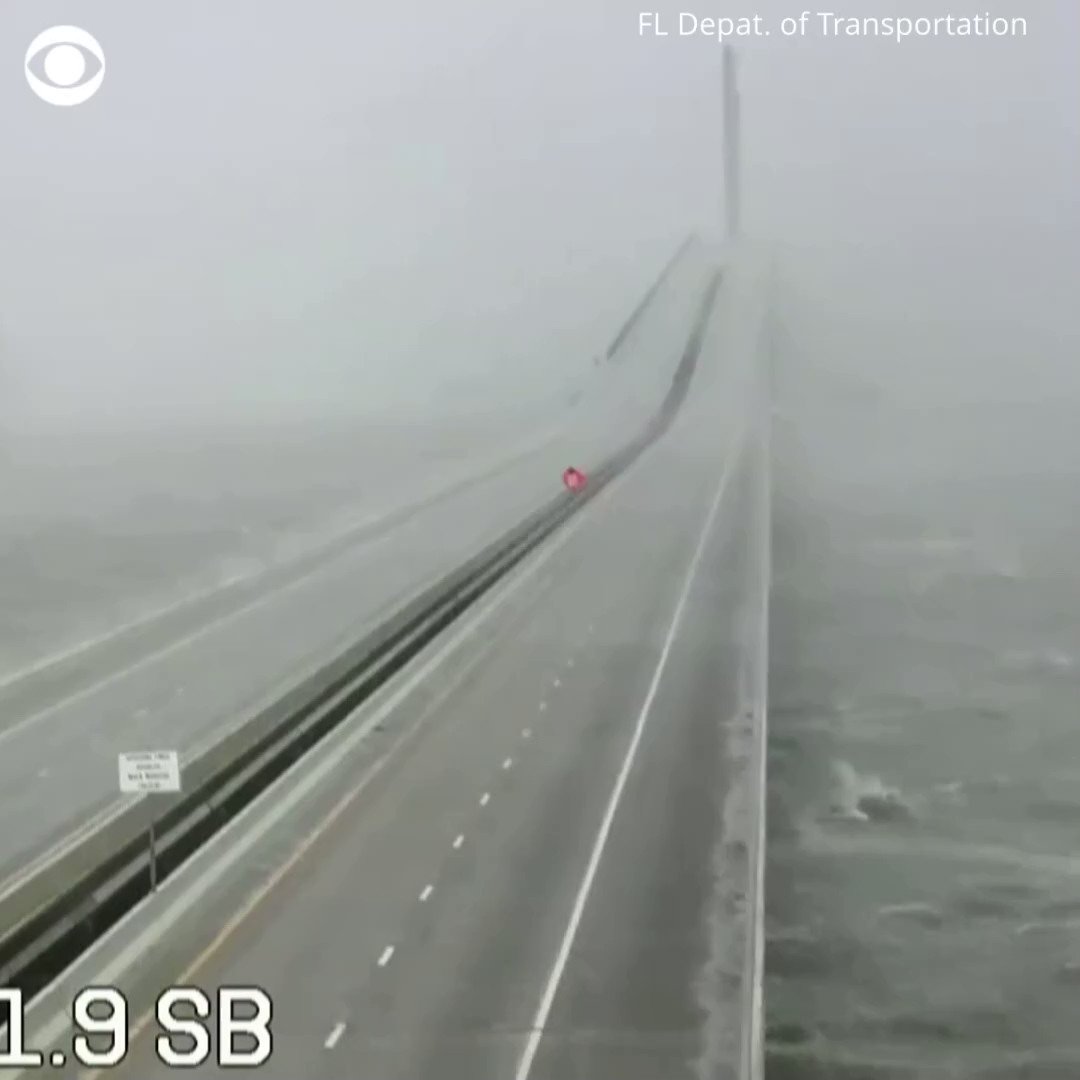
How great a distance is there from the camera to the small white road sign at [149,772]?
569 centimetres

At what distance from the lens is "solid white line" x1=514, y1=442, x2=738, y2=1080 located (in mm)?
4828

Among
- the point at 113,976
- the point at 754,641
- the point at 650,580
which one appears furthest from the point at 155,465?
the point at 113,976

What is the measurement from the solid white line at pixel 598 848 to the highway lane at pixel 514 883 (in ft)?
0.04

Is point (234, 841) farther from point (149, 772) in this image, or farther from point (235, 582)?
point (235, 582)

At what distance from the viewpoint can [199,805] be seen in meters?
6.33

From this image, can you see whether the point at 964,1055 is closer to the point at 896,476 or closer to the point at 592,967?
the point at 592,967

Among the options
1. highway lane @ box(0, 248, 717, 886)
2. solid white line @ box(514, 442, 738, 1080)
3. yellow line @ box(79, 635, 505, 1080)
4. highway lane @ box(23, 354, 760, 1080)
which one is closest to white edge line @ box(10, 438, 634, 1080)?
highway lane @ box(23, 354, 760, 1080)

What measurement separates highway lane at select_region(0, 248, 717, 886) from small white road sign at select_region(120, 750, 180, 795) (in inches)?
15.1

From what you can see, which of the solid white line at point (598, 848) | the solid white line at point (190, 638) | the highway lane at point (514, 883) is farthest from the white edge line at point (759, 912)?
the solid white line at point (190, 638)

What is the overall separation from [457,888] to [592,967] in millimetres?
865

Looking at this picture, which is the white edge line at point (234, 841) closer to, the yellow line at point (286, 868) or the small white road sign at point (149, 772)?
the yellow line at point (286, 868)

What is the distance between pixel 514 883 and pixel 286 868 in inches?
30.4

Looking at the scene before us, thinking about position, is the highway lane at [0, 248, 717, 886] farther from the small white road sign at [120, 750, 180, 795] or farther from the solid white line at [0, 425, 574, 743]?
the small white road sign at [120, 750, 180, 795]

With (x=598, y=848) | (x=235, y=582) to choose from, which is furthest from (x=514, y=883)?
(x=235, y=582)
